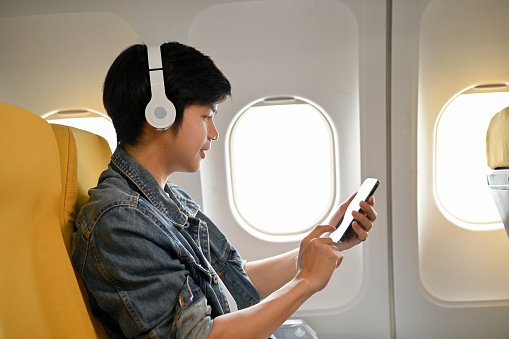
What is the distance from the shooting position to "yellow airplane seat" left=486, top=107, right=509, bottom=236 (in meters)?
1.88

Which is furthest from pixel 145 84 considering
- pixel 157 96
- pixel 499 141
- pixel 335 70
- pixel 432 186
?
pixel 432 186

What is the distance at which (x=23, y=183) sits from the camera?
891mm

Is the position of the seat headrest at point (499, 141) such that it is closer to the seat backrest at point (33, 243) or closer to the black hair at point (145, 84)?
the black hair at point (145, 84)

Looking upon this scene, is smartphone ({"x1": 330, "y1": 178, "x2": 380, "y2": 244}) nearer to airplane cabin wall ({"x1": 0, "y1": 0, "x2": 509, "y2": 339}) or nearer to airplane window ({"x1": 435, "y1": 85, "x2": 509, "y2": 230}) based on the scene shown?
airplane cabin wall ({"x1": 0, "y1": 0, "x2": 509, "y2": 339})

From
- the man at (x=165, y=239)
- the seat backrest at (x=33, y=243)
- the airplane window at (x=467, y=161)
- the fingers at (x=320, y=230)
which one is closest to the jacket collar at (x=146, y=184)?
the man at (x=165, y=239)

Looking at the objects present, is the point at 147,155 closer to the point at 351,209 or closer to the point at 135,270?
the point at 135,270

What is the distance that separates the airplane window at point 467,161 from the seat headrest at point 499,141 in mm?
402

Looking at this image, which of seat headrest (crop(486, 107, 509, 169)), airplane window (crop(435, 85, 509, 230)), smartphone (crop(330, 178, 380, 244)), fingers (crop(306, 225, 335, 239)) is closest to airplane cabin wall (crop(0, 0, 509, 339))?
airplane window (crop(435, 85, 509, 230))

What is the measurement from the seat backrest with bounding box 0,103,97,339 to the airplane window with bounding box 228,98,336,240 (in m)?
1.36

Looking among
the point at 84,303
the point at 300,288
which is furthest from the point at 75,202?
the point at 300,288

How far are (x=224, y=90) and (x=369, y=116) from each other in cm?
108

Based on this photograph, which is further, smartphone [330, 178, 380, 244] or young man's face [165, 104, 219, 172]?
smartphone [330, 178, 380, 244]

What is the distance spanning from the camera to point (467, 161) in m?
2.52

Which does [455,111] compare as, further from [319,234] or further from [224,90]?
[224,90]
